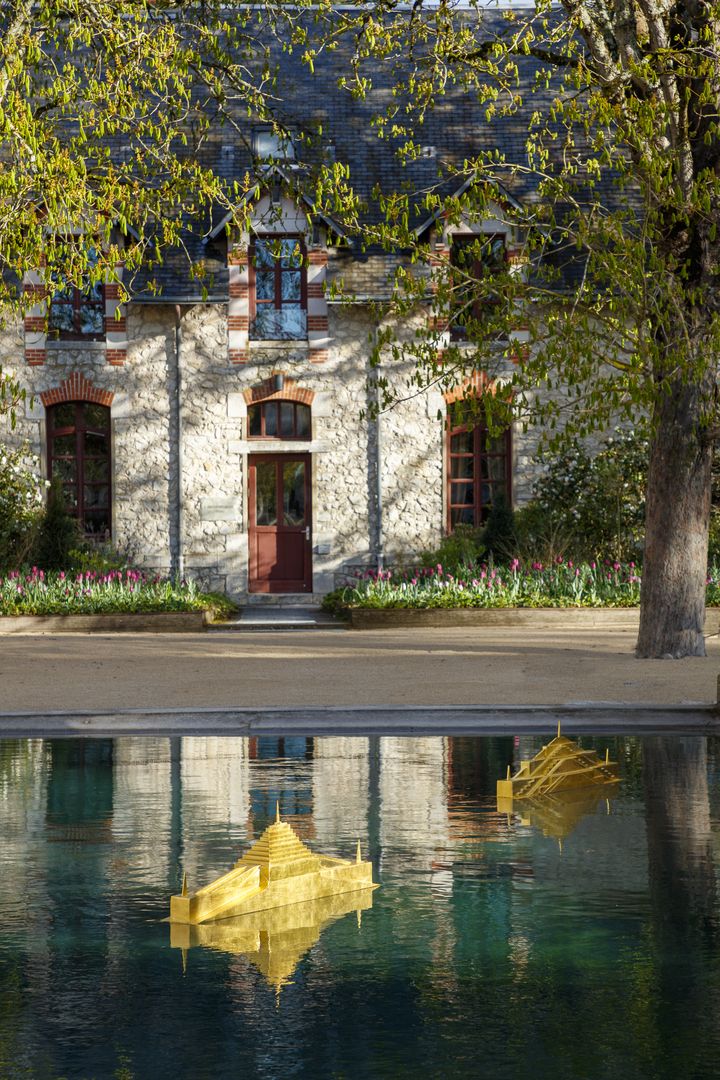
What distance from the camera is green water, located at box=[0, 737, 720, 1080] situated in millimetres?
4734

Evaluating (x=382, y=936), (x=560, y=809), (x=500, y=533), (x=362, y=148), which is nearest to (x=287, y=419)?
(x=500, y=533)

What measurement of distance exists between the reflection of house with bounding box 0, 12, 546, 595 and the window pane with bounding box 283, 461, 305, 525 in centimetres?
4

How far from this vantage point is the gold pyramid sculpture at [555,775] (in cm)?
932

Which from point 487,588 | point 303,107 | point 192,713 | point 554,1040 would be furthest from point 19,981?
point 303,107

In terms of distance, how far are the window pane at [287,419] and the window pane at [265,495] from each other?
0.62m

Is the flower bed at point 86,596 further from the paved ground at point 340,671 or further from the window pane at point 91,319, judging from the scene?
the window pane at point 91,319

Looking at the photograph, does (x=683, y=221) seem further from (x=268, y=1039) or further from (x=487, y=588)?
(x=268, y=1039)

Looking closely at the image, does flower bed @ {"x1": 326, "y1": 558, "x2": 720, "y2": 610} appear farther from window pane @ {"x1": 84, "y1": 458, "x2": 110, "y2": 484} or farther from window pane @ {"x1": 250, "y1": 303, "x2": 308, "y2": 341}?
window pane @ {"x1": 84, "y1": 458, "x2": 110, "y2": 484}

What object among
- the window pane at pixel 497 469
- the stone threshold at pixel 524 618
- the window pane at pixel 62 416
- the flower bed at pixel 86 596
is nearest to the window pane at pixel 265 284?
the window pane at pixel 62 416

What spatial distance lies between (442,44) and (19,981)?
39.9 ft

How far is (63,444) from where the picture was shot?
28.6 meters

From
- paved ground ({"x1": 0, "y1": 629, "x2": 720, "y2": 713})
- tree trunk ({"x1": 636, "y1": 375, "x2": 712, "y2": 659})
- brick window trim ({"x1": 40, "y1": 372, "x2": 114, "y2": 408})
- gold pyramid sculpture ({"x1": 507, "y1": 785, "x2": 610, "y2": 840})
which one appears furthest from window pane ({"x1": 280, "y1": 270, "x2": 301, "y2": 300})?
gold pyramid sculpture ({"x1": 507, "y1": 785, "x2": 610, "y2": 840})

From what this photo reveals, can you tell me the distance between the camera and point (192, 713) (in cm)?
1269

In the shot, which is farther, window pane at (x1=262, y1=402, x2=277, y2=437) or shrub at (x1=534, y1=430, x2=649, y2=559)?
window pane at (x1=262, y1=402, x2=277, y2=437)
